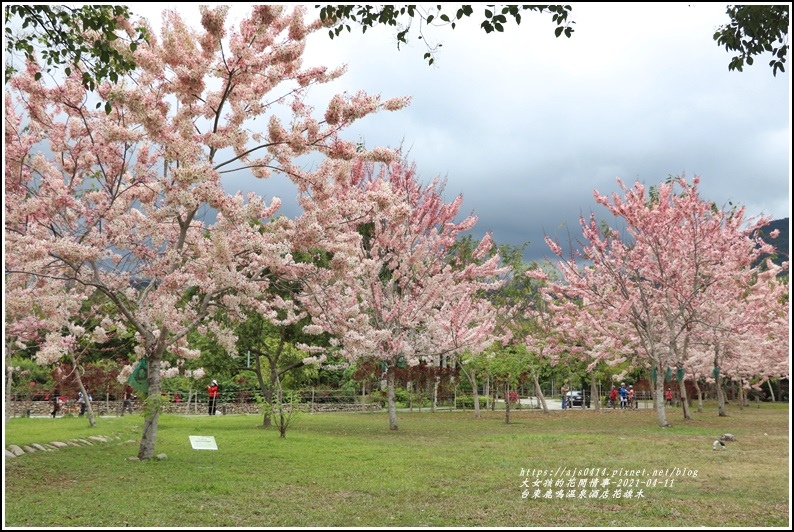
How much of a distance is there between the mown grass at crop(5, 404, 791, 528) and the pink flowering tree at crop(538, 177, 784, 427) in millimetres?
4952

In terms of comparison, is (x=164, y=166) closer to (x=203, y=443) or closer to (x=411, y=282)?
(x=203, y=443)

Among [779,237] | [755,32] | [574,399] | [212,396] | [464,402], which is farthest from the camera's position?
[574,399]

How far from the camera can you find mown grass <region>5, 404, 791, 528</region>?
6.72 metres

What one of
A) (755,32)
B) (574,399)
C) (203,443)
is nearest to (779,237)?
(574,399)

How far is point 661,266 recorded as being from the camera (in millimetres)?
19516

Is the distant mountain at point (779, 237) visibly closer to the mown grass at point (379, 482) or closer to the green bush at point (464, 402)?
the mown grass at point (379, 482)

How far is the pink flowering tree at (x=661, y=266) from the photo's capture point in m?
19.5

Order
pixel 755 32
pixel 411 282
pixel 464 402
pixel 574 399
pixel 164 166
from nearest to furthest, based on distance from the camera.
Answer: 1. pixel 755 32
2. pixel 164 166
3. pixel 411 282
4. pixel 464 402
5. pixel 574 399

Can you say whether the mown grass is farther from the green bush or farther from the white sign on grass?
the green bush

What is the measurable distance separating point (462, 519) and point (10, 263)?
24.5 feet

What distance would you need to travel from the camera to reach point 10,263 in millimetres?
9734

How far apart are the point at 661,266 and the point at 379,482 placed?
13656mm

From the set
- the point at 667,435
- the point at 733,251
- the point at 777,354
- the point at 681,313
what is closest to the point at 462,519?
the point at 667,435

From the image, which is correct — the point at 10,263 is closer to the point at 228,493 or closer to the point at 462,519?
the point at 228,493
